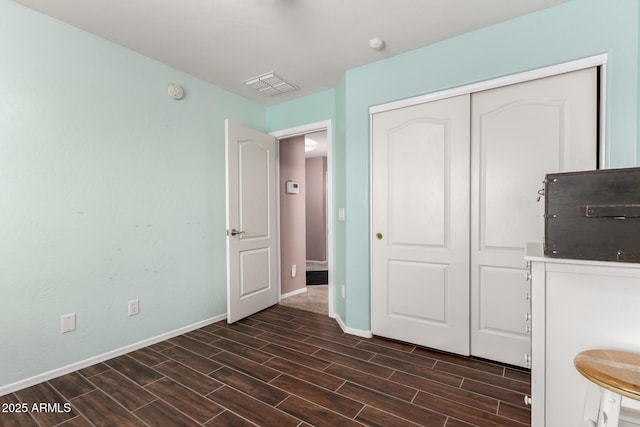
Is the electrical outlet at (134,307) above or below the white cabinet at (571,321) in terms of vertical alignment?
below

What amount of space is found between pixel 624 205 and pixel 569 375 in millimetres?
651

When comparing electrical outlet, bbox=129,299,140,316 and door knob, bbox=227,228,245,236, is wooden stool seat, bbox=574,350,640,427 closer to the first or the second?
door knob, bbox=227,228,245,236

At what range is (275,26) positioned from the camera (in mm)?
2148

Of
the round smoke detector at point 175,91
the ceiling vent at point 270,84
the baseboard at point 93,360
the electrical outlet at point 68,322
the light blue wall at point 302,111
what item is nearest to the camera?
the baseboard at point 93,360

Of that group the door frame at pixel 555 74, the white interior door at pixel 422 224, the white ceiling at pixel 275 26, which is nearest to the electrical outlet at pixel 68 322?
the white ceiling at pixel 275 26

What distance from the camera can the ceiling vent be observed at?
296cm

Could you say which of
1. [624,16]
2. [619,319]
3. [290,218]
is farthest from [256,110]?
[619,319]

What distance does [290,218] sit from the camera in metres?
4.15

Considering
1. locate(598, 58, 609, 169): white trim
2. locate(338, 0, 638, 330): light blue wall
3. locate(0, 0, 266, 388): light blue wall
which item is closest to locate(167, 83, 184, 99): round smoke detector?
locate(0, 0, 266, 388): light blue wall

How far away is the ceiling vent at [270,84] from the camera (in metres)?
2.96

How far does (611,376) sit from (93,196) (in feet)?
9.89

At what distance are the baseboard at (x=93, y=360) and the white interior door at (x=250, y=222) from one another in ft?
1.38

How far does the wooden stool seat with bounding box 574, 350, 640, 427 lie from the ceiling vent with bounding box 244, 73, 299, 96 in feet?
9.87

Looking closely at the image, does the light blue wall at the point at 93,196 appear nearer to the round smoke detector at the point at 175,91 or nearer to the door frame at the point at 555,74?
the round smoke detector at the point at 175,91
